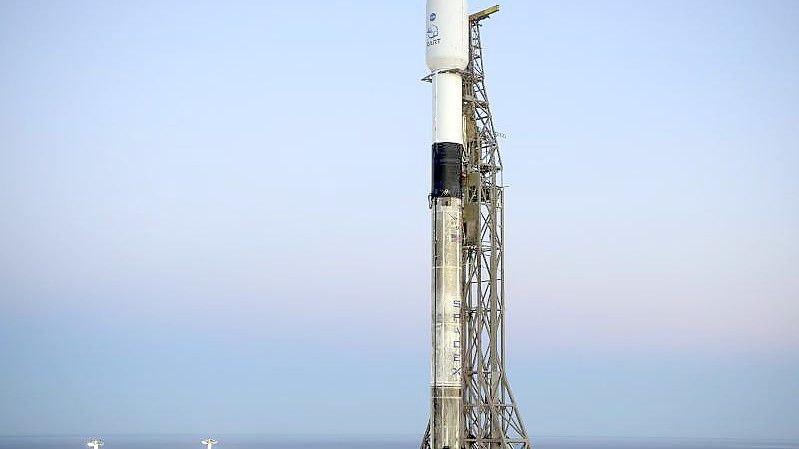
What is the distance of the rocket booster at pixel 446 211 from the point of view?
56.4 meters

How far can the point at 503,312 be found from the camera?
58.7m

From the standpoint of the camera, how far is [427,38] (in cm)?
6006

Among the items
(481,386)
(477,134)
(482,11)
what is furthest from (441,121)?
(481,386)

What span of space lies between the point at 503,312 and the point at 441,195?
7.93 m

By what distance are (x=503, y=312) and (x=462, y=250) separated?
4499 mm

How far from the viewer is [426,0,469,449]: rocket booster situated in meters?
56.4

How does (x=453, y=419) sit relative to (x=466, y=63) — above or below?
below

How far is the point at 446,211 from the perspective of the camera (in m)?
57.9

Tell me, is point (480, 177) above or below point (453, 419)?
above

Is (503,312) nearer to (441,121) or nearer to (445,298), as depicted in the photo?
(445,298)

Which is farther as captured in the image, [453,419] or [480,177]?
[480,177]

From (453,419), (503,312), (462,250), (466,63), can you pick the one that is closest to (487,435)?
(453,419)

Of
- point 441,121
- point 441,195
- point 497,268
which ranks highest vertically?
point 441,121

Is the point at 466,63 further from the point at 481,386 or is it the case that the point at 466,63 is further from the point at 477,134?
the point at 481,386
